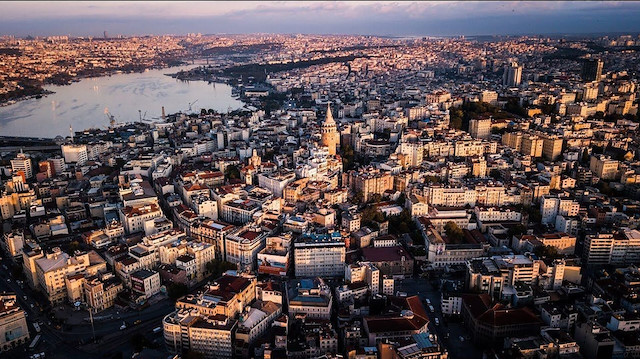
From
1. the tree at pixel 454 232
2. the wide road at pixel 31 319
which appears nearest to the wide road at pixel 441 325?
the tree at pixel 454 232

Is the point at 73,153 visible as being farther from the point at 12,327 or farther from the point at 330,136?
the point at 12,327

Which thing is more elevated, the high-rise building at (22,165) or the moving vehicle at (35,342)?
the high-rise building at (22,165)

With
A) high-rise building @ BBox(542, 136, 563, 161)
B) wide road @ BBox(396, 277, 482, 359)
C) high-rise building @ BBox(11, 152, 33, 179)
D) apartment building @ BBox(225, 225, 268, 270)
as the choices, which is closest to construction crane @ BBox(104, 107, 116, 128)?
high-rise building @ BBox(11, 152, 33, 179)

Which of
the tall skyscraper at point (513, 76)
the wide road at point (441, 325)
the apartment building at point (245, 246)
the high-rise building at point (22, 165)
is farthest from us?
the tall skyscraper at point (513, 76)

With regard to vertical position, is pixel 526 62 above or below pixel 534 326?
above

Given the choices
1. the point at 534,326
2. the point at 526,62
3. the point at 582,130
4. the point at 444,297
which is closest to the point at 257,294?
the point at 444,297

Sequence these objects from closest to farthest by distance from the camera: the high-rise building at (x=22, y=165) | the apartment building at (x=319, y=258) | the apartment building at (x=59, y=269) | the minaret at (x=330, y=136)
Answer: the apartment building at (x=59, y=269), the apartment building at (x=319, y=258), the high-rise building at (x=22, y=165), the minaret at (x=330, y=136)

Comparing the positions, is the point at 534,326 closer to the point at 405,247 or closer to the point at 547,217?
the point at 405,247

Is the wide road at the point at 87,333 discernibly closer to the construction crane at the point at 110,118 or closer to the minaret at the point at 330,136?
the minaret at the point at 330,136
